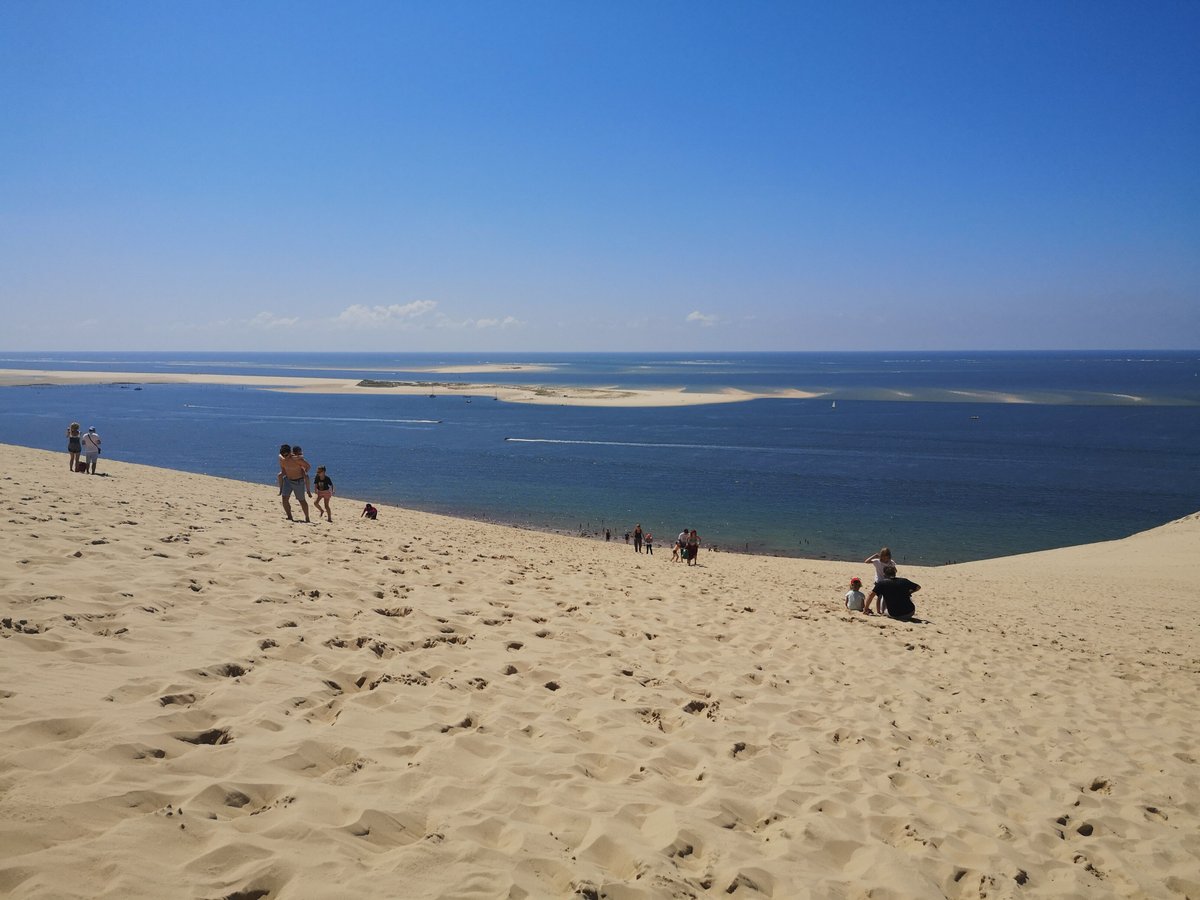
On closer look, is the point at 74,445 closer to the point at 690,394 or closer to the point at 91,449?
the point at 91,449

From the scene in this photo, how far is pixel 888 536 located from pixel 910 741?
1058 inches

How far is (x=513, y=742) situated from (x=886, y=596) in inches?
399

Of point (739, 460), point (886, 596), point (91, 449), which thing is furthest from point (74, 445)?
point (739, 460)

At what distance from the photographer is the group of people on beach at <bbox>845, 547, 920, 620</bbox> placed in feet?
44.2

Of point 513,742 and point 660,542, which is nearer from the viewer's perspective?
point 513,742

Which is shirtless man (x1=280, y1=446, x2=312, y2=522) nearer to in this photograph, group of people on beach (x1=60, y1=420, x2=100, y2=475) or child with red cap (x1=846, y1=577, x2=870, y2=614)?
group of people on beach (x1=60, y1=420, x2=100, y2=475)

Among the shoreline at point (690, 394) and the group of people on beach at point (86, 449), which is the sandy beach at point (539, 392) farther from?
the group of people on beach at point (86, 449)

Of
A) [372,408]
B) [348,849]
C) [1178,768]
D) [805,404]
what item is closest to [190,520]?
[348,849]

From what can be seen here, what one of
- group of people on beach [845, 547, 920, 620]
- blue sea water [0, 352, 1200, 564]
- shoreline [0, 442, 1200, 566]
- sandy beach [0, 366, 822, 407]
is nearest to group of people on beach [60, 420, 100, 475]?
shoreline [0, 442, 1200, 566]

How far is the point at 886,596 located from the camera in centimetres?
1358

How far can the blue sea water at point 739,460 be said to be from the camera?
34.2 metres

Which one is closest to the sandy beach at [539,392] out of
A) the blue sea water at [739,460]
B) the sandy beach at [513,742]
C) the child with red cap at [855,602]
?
the blue sea water at [739,460]

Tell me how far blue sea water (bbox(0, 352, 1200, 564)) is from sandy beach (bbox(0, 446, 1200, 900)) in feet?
56.1

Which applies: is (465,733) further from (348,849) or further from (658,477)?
(658,477)
